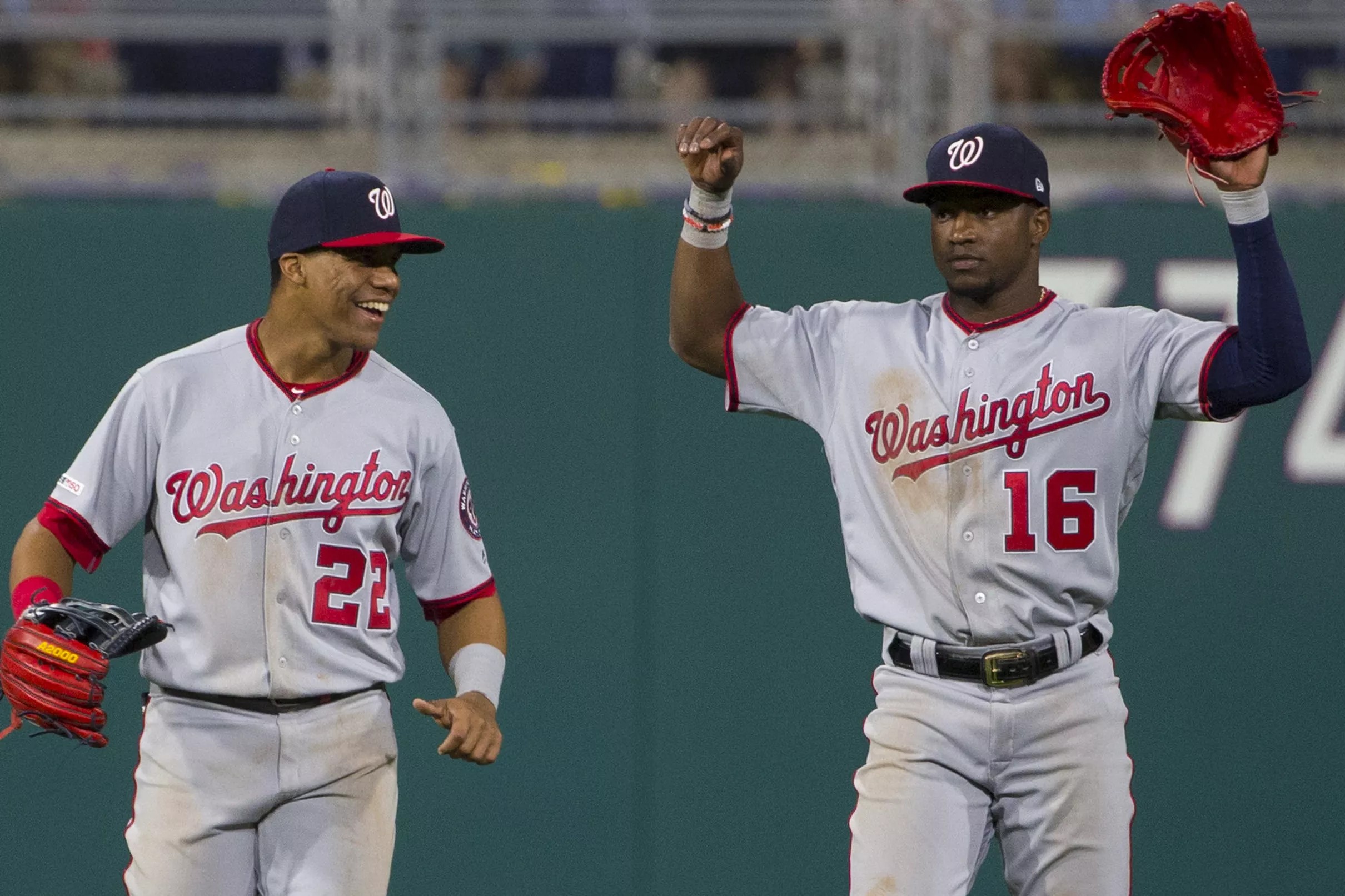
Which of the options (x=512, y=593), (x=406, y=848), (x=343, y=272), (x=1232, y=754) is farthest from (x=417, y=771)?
(x=1232, y=754)

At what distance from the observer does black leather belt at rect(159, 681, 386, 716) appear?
3203mm

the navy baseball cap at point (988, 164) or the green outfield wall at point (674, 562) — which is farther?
the green outfield wall at point (674, 562)

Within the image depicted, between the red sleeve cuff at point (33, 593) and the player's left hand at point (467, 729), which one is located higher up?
the red sleeve cuff at point (33, 593)

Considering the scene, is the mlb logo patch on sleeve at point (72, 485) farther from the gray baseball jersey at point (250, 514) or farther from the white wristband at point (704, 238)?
the white wristband at point (704, 238)

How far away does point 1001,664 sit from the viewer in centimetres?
326

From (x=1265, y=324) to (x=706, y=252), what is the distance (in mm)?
1139

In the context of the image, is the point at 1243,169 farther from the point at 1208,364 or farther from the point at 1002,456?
the point at 1002,456

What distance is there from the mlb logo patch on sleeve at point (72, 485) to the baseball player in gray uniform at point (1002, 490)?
1.32 m

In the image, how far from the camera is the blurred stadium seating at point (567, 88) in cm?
502

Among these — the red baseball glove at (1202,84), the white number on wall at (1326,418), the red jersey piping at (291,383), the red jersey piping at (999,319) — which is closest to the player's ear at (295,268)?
the red jersey piping at (291,383)

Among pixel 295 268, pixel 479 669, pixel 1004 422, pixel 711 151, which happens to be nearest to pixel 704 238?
pixel 711 151

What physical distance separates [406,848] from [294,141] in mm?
2238

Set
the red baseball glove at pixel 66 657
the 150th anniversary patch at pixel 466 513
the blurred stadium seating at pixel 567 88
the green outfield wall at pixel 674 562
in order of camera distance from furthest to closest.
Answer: the blurred stadium seating at pixel 567 88 < the green outfield wall at pixel 674 562 < the 150th anniversary patch at pixel 466 513 < the red baseball glove at pixel 66 657

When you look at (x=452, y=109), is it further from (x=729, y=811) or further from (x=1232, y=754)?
(x=1232, y=754)
